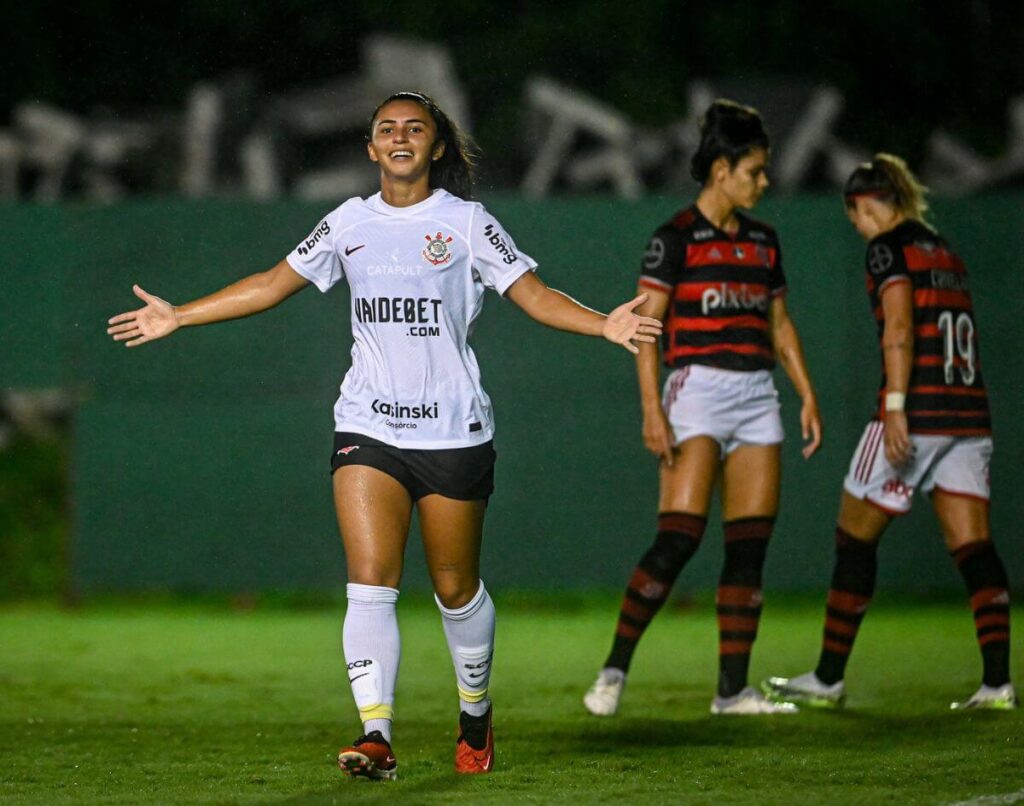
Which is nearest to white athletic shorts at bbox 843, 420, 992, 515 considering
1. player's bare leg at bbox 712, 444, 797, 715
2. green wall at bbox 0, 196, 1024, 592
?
player's bare leg at bbox 712, 444, 797, 715

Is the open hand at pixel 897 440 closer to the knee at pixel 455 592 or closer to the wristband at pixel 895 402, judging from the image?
the wristband at pixel 895 402

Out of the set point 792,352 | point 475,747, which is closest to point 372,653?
point 475,747

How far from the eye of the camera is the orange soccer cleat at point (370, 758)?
18.0ft

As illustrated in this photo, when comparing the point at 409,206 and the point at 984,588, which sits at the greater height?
the point at 409,206

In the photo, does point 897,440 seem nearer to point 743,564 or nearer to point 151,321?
point 743,564

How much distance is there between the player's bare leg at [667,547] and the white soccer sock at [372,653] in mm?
1789

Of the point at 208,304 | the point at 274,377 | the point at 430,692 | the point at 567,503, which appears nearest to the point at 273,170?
the point at 274,377

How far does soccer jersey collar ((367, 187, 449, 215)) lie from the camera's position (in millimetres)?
5891

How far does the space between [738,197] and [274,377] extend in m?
4.68

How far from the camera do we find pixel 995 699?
284 inches

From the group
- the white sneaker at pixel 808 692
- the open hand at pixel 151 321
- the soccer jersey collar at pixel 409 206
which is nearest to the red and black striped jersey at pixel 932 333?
the white sneaker at pixel 808 692

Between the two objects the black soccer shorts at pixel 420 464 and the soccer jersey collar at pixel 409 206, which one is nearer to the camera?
the black soccer shorts at pixel 420 464

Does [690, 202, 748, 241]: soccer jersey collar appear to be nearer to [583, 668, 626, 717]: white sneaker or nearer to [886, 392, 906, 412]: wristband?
[886, 392, 906, 412]: wristband

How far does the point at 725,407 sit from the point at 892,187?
1187 mm
